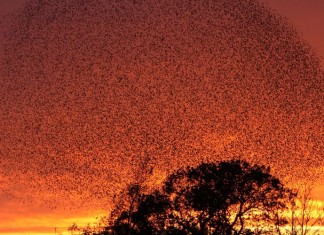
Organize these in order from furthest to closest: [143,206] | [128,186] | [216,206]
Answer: [128,186] < [143,206] < [216,206]

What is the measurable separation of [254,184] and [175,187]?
28.3 ft

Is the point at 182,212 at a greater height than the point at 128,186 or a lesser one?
lesser

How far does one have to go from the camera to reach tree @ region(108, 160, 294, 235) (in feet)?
211

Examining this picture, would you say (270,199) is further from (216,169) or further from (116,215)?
(116,215)

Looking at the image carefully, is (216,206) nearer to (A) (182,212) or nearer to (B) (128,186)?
(A) (182,212)

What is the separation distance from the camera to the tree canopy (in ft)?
211

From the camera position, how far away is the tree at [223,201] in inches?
2532

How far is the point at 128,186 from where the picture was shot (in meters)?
75.6

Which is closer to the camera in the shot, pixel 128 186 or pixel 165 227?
pixel 165 227

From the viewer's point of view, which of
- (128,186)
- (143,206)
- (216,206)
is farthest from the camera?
(128,186)

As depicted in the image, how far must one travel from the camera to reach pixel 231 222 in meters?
64.5

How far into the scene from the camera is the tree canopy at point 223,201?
64.3m

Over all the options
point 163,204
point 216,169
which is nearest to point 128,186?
point 163,204

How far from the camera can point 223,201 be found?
64.1 metres
